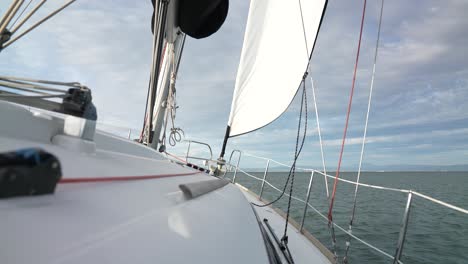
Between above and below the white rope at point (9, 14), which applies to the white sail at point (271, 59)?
above

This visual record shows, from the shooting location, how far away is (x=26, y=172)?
370 millimetres

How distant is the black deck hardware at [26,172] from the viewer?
Answer: 0.35m

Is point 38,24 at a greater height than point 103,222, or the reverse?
point 38,24

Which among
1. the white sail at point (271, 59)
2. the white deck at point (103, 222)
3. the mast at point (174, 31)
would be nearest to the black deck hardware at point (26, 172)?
the white deck at point (103, 222)

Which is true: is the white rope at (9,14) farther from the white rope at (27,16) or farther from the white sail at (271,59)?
the white sail at (271,59)

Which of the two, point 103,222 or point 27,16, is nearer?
point 103,222

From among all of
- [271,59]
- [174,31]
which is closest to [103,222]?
[174,31]

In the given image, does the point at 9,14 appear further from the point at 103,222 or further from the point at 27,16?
the point at 103,222

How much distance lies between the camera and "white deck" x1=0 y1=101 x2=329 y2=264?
34cm

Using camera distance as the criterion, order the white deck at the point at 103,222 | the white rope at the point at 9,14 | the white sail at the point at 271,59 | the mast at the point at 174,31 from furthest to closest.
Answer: the white sail at the point at 271,59
the mast at the point at 174,31
the white rope at the point at 9,14
the white deck at the point at 103,222

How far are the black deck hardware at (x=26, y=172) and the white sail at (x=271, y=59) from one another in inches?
121

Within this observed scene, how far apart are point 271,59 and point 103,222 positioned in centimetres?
335

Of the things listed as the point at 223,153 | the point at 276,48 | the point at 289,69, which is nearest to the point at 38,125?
the point at 223,153

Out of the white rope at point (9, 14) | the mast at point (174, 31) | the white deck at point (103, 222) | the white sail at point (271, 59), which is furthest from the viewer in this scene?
the white sail at point (271, 59)
